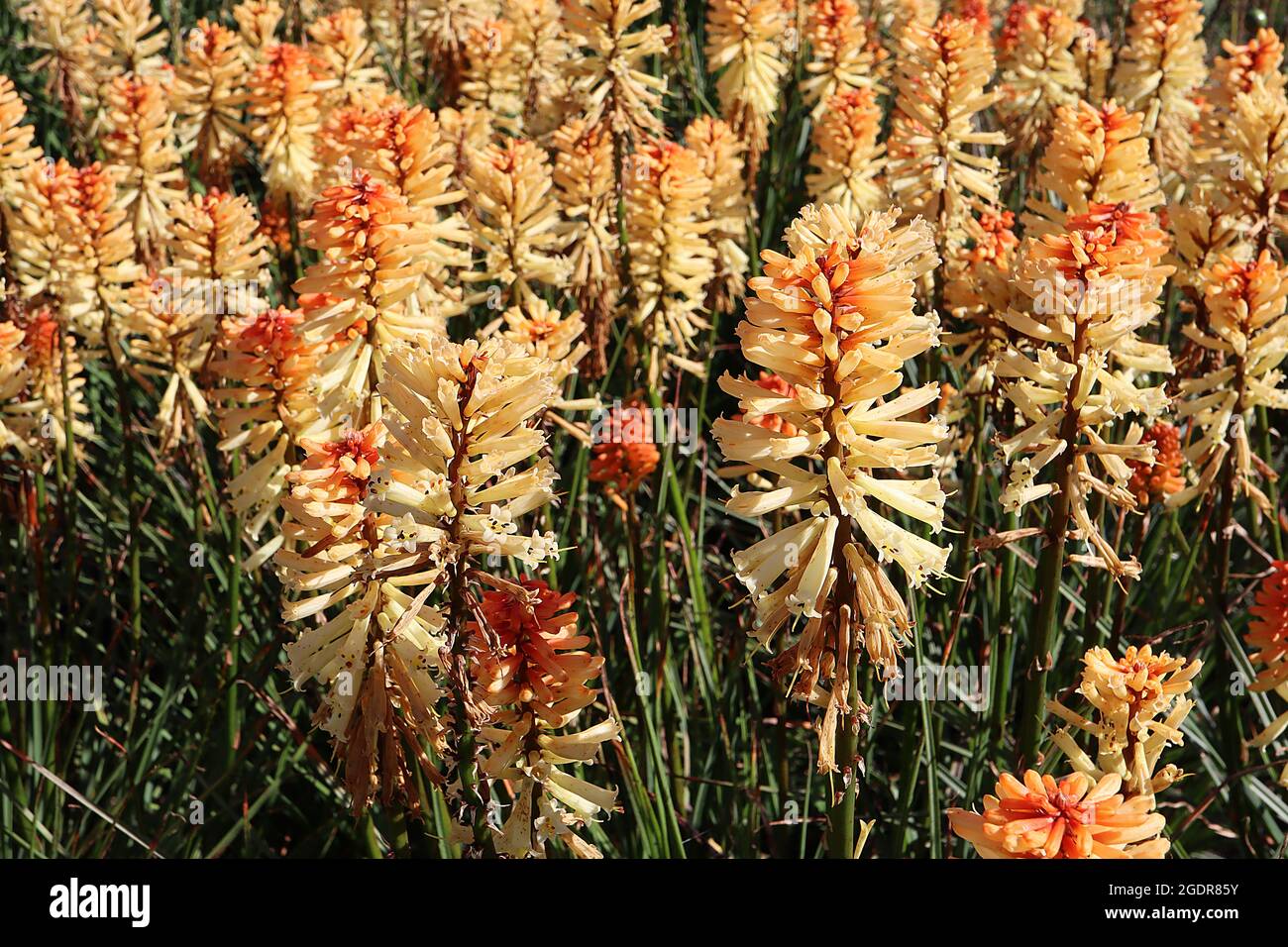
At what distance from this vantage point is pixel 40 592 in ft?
15.3

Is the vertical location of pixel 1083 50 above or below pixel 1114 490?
above

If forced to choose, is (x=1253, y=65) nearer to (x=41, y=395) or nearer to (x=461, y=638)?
(x=461, y=638)

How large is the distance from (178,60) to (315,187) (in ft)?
8.82

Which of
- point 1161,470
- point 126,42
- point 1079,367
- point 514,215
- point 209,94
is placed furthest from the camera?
point 126,42

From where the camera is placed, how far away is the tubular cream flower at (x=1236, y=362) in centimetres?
388

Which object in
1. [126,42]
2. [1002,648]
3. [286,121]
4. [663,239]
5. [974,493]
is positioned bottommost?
[1002,648]

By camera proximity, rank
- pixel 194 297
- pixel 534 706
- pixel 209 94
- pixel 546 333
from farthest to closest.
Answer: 1. pixel 209 94
2. pixel 194 297
3. pixel 546 333
4. pixel 534 706

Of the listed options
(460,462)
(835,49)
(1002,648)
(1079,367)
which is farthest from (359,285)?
(835,49)

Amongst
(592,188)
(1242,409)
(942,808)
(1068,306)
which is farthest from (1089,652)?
(592,188)

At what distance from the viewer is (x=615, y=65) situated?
5.12 metres

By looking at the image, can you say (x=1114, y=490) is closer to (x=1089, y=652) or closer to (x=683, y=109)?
(x=1089, y=652)

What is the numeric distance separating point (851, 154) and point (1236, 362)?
226 cm

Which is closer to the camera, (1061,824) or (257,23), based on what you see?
(1061,824)

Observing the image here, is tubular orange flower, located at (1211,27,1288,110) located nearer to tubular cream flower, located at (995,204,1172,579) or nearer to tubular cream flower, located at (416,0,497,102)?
tubular cream flower, located at (995,204,1172,579)
